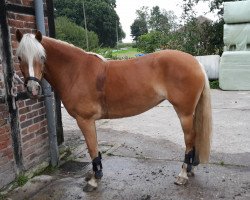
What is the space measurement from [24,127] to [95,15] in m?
55.6

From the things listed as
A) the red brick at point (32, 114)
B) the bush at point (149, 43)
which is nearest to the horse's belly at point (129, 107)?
the red brick at point (32, 114)

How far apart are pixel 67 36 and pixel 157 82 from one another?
2962cm

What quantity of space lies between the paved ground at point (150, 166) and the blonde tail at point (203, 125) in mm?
344

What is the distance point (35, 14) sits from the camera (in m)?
3.90

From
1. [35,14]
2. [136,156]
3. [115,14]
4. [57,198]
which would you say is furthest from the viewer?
[115,14]

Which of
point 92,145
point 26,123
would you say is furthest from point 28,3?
point 92,145

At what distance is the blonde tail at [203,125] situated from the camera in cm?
348

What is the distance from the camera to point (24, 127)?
3799 mm

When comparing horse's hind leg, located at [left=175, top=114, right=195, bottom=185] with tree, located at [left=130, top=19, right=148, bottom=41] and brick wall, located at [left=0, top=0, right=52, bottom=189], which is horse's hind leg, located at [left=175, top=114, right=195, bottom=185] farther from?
tree, located at [left=130, top=19, right=148, bottom=41]

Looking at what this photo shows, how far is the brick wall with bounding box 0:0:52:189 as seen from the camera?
3.47 metres

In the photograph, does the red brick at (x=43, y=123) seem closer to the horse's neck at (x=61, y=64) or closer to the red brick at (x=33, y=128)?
the red brick at (x=33, y=128)

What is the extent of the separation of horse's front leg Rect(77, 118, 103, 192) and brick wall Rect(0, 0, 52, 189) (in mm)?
806

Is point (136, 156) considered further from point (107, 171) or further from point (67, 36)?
point (67, 36)

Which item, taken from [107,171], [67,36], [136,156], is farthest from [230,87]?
[67,36]
